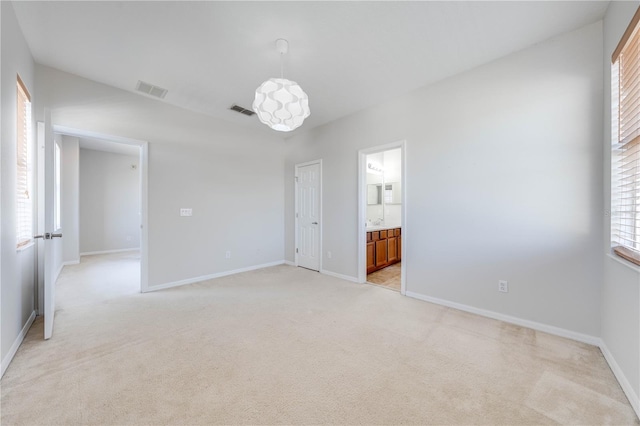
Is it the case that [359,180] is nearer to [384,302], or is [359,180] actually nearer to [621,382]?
[384,302]

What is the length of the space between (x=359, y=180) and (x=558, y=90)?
7.59 ft

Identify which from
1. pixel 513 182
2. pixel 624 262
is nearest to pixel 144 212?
pixel 513 182

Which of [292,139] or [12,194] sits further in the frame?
[292,139]

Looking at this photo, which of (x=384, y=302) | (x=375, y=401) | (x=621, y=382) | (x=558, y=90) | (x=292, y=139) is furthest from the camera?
(x=292, y=139)

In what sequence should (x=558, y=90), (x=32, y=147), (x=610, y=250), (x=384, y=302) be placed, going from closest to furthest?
(x=610, y=250), (x=558, y=90), (x=32, y=147), (x=384, y=302)

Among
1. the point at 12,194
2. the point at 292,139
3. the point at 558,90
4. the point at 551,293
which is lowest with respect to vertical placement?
the point at 551,293

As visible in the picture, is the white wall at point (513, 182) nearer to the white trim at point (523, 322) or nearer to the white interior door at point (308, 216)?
the white trim at point (523, 322)

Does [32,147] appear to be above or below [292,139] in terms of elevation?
below

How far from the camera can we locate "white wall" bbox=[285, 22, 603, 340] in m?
2.17

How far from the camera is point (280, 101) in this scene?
2168mm

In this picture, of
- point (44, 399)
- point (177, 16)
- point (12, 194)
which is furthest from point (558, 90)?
point (12, 194)

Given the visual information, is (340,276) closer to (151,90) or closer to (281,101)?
(281,101)

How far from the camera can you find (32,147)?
8.57 feet

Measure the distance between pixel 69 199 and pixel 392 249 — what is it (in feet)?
22.1
